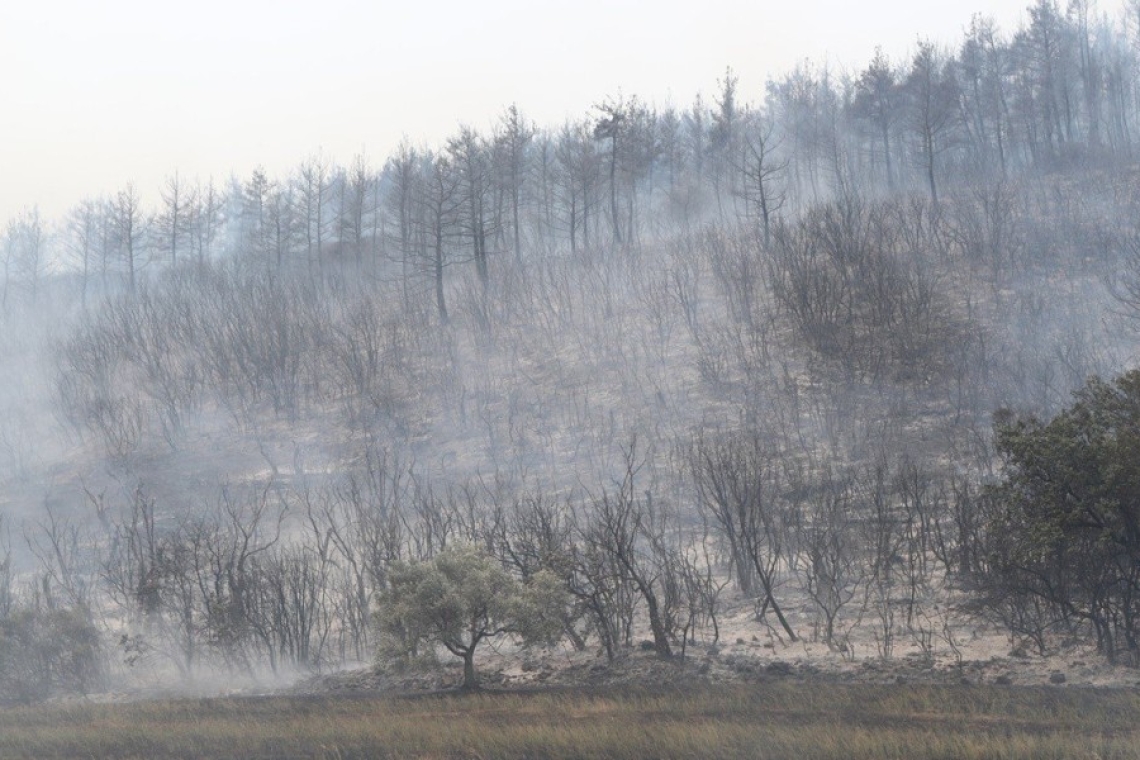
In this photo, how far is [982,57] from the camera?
61.8m

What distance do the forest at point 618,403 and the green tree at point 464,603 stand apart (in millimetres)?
69

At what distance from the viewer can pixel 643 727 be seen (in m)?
14.9

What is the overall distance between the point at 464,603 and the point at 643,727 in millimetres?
4343

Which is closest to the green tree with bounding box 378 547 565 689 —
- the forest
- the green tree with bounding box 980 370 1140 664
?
the forest

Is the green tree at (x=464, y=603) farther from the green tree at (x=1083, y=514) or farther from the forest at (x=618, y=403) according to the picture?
the green tree at (x=1083, y=514)

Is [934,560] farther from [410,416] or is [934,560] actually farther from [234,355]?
[234,355]

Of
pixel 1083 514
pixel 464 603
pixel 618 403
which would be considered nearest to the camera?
pixel 1083 514

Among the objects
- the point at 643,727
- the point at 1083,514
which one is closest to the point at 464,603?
the point at 643,727

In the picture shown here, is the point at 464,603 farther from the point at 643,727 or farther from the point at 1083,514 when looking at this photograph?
the point at 1083,514

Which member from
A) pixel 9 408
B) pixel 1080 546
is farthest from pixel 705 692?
pixel 9 408

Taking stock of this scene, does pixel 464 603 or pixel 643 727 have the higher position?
pixel 464 603

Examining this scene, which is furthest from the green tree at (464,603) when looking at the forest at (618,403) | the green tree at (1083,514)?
the green tree at (1083,514)

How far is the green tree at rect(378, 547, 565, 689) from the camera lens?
18.0 m

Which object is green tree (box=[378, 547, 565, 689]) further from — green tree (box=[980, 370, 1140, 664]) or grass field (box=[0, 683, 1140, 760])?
green tree (box=[980, 370, 1140, 664])
